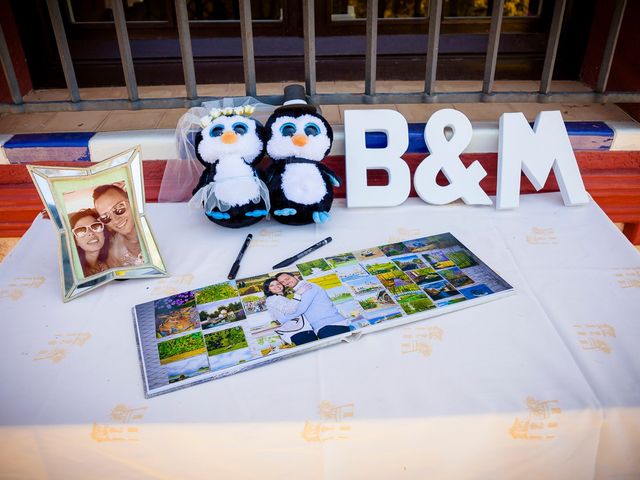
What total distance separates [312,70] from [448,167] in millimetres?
411

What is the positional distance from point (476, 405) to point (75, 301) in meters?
0.71

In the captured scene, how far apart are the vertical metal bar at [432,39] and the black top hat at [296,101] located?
0.31 meters

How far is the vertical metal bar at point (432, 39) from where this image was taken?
114 cm

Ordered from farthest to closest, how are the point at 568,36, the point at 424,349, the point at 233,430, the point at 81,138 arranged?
1. the point at 568,36
2. the point at 81,138
3. the point at 424,349
4. the point at 233,430

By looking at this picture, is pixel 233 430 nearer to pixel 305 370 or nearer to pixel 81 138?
pixel 305 370

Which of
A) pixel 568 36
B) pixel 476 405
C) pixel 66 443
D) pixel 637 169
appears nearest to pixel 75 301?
pixel 66 443

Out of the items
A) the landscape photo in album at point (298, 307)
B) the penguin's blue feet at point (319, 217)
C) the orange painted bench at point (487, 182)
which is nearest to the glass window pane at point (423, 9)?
the orange painted bench at point (487, 182)

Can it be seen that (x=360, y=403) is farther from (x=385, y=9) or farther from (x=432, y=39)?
(x=385, y=9)

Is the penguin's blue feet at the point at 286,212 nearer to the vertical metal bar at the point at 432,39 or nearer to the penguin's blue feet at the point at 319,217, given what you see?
the penguin's blue feet at the point at 319,217

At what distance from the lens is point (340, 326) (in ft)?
2.71

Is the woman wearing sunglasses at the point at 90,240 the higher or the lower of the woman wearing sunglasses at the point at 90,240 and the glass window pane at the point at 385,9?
the lower

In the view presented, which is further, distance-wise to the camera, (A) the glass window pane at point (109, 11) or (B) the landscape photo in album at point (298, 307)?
(A) the glass window pane at point (109, 11)

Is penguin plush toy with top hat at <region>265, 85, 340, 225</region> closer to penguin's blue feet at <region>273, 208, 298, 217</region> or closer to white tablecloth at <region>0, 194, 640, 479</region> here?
penguin's blue feet at <region>273, 208, 298, 217</region>

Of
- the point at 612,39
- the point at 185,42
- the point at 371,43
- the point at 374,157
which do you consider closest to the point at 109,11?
the point at 185,42
